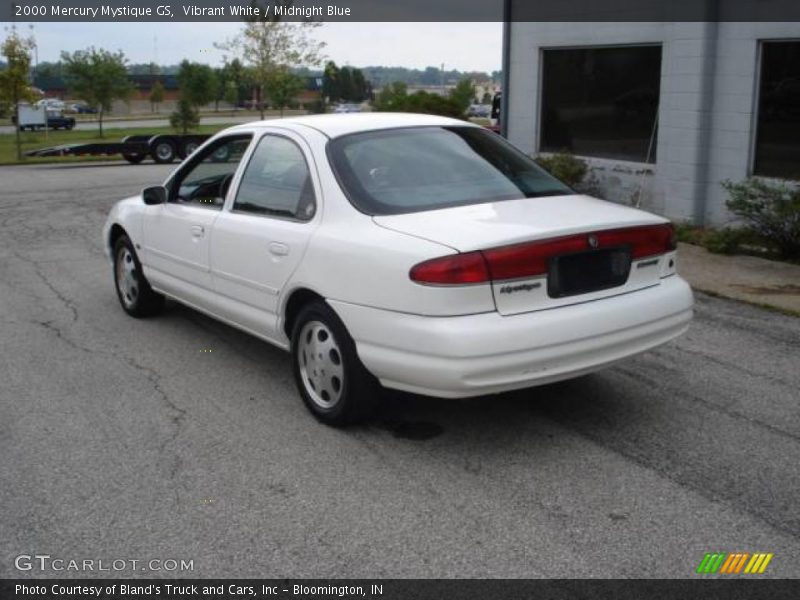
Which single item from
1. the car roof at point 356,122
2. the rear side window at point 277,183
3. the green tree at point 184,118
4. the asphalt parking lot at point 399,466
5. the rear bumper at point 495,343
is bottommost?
the asphalt parking lot at point 399,466

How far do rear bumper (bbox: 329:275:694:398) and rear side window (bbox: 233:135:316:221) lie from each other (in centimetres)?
83

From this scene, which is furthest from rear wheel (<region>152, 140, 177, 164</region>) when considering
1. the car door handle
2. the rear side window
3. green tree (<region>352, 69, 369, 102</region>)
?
green tree (<region>352, 69, 369, 102</region>)

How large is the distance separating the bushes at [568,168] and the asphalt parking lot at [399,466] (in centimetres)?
586

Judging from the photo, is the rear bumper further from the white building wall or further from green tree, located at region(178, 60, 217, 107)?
green tree, located at region(178, 60, 217, 107)

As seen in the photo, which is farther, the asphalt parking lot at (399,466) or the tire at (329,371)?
the tire at (329,371)

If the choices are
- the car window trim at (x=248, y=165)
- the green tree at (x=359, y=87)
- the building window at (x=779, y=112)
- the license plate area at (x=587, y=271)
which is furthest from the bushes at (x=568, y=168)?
the green tree at (x=359, y=87)

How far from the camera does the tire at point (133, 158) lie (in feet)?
88.1

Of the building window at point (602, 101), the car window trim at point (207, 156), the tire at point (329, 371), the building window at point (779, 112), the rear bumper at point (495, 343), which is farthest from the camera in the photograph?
the building window at point (602, 101)

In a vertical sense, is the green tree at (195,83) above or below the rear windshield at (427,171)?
above

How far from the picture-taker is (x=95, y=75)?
43250 mm

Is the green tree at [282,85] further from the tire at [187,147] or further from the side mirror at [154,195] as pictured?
the side mirror at [154,195]
